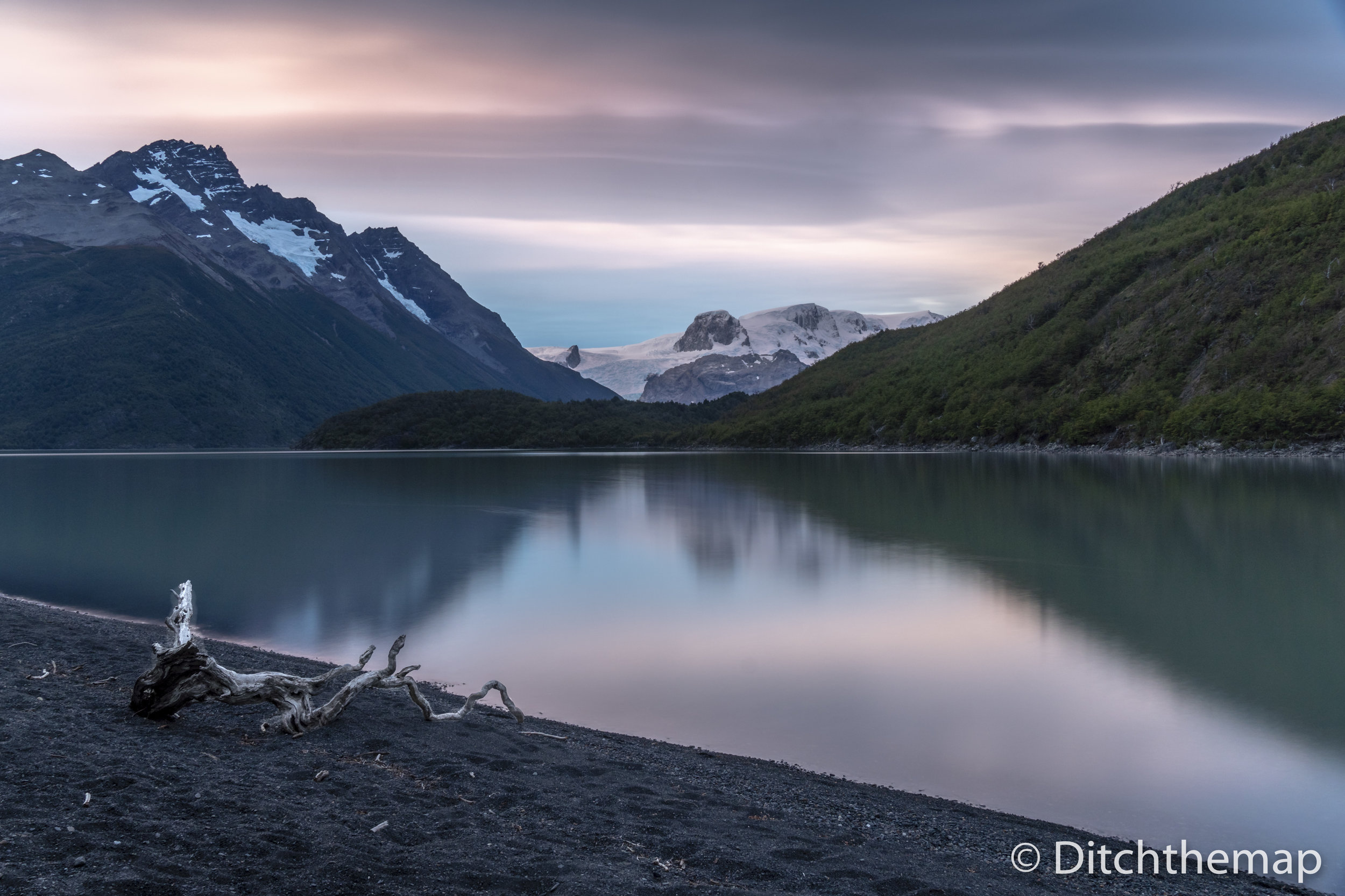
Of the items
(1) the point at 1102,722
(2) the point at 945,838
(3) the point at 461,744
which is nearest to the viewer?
(2) the point at 945,838

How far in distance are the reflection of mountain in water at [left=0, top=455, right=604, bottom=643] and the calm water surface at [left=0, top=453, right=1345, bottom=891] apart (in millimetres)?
233

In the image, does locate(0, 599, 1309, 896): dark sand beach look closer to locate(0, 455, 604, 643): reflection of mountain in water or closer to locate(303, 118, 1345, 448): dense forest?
locate(0, 455, 604, 643): reflection of mountain in water

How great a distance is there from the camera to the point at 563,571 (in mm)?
31641

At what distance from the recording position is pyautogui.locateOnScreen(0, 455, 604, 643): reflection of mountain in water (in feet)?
82.7

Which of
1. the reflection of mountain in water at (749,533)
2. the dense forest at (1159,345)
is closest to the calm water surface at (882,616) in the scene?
the reflection of mountain in water at (749,533)

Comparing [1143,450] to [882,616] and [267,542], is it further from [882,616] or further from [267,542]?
[267,542]

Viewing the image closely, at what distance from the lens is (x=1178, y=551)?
31203 millimetres

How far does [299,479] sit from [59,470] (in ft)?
112

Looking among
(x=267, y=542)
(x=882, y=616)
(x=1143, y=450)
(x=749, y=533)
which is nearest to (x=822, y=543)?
(x=749, y=533)

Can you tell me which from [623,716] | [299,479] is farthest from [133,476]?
[623,716]

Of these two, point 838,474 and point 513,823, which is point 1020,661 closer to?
point 513,823

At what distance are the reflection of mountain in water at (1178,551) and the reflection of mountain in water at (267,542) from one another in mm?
17436

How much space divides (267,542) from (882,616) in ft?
92.0

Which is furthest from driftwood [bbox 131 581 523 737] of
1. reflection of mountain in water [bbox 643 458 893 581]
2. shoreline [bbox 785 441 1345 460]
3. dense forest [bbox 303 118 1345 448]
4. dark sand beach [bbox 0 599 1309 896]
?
dense forest [bbox 303 118 1345 448]
